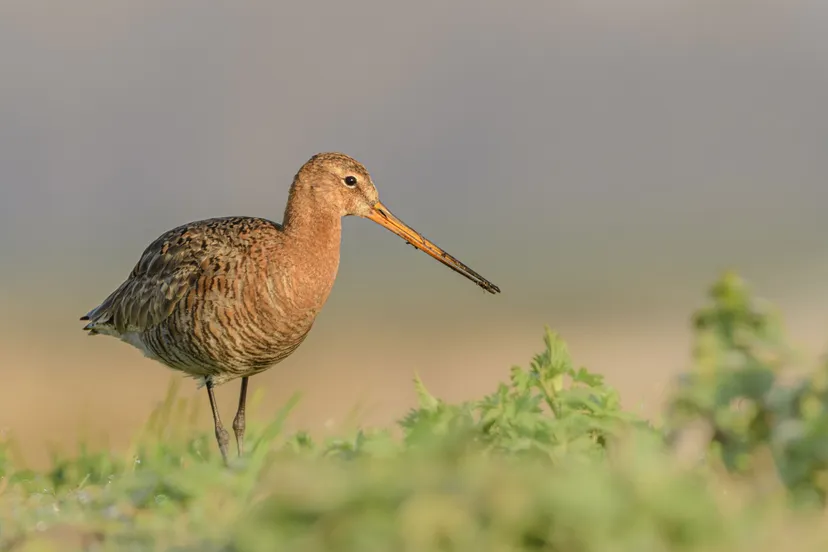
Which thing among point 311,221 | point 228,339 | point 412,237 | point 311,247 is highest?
point 412,237

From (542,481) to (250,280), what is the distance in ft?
16.7

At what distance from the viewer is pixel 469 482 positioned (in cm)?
293

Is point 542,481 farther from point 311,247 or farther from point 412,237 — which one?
point 412,237

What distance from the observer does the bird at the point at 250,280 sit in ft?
25.7

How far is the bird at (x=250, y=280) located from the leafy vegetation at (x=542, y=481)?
2284 mm

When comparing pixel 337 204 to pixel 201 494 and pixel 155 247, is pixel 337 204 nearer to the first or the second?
pixel 155 247

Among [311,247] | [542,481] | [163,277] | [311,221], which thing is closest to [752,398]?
[542,481]

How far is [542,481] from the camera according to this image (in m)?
2.89

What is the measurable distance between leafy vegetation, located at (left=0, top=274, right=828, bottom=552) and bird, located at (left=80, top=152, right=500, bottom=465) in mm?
2284

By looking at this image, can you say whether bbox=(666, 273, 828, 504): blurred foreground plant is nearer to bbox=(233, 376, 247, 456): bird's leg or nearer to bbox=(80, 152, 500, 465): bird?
bbox=(80, 152, 500, 465): bird

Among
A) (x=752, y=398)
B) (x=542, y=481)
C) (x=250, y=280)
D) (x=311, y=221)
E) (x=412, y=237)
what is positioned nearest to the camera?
(x=542, y=481)

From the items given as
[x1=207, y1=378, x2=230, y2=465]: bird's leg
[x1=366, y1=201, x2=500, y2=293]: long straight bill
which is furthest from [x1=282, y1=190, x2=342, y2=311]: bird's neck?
[x1=207, y1=378, x2=230, y2=465]: bird's leg

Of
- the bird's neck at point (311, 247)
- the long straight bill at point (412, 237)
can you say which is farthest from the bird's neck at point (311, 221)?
the long straight bill at point (412, 237)

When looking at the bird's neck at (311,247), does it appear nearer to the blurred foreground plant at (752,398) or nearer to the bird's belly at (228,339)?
the bird's belly at (228,339)
